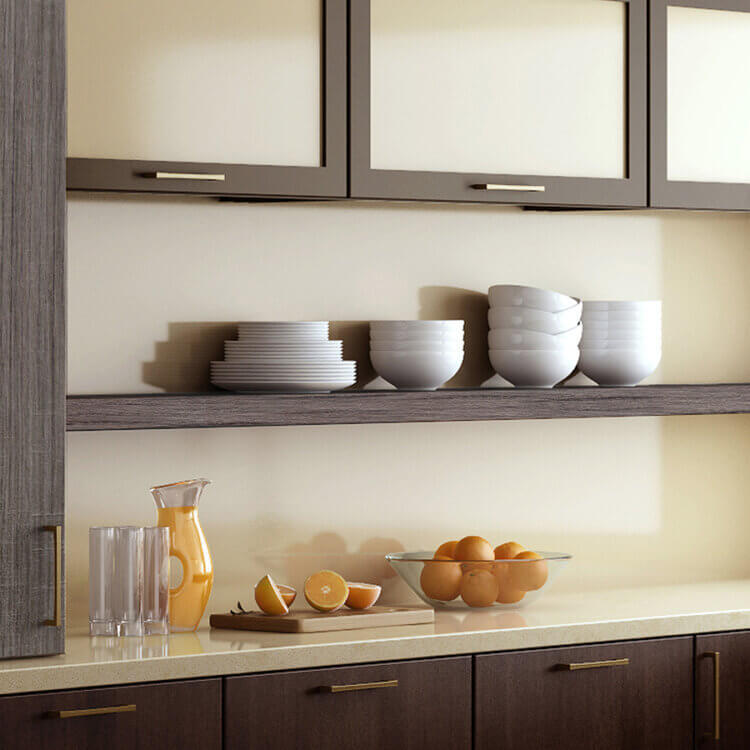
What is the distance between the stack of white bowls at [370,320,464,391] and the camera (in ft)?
9.59

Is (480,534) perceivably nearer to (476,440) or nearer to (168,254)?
(476,440)

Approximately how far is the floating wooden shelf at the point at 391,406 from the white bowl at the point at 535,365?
0.20ft

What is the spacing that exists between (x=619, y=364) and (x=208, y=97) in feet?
3.75

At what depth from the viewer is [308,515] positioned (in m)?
3.07

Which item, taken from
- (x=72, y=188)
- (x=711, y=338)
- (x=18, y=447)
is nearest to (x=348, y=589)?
(x=18, y=447)

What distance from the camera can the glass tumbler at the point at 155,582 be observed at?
2641mm

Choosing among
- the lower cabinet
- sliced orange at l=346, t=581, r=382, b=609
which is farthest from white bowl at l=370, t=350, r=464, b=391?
the lower cabinet

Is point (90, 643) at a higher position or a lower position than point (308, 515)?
lower

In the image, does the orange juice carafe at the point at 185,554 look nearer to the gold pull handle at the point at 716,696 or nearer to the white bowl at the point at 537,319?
the white bowl at the point at 537,319

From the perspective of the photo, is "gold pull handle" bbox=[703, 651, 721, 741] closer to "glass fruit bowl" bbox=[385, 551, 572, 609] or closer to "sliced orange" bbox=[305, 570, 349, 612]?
"glass fruit bowl" bbox=[385, 551, 572, 609]

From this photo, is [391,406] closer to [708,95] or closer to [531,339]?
[531,339]

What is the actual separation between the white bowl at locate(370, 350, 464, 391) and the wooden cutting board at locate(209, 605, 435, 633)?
1.65 feet

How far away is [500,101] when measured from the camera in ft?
9.53

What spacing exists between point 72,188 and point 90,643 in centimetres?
89
